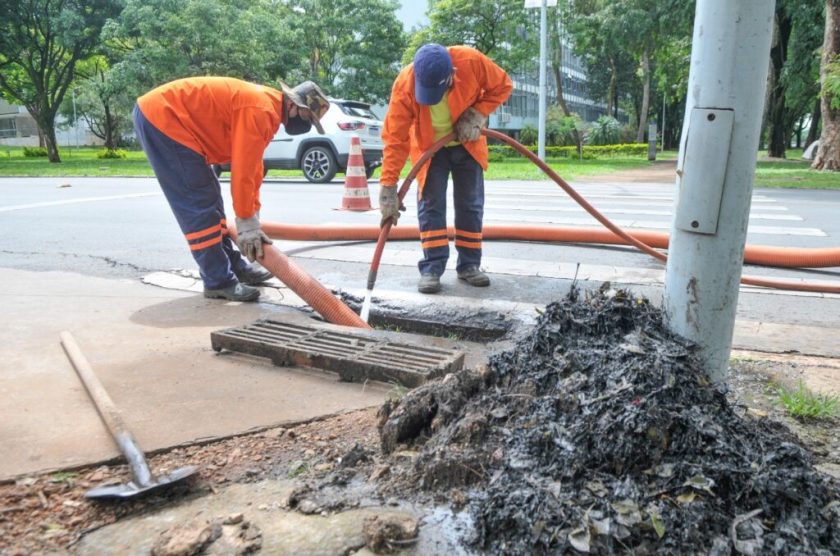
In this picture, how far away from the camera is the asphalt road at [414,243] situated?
450 cm

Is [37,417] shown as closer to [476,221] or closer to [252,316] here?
[252,316]

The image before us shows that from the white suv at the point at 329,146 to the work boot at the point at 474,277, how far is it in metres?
7.63

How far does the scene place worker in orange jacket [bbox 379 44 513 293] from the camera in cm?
402

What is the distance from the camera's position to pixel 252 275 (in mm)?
4711

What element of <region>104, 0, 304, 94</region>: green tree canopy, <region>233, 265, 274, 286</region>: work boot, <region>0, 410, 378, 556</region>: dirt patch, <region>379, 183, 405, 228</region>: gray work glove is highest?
<region>104, 0, 304, 94</region>: green tree canopy

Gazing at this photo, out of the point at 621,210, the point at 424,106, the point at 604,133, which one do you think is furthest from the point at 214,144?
the point at 604,133

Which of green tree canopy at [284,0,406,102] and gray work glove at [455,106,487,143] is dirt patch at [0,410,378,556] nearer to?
gray work glove at [455,106,487,143]

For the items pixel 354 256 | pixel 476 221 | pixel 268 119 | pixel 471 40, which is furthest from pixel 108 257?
pixel 471 40

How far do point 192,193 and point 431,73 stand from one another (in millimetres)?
1669

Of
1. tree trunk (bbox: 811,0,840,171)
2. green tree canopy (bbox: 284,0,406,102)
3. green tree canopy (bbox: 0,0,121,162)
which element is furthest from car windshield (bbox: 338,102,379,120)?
green tree canopy (bbox: 0,0,121,162)

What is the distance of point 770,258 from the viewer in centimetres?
507

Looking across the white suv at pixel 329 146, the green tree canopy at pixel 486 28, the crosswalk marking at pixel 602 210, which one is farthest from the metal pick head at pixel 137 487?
the green tree canopy at pixel 486 28

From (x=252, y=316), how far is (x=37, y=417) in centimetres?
151

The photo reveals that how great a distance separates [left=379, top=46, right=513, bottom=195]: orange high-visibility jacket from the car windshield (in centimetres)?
809
